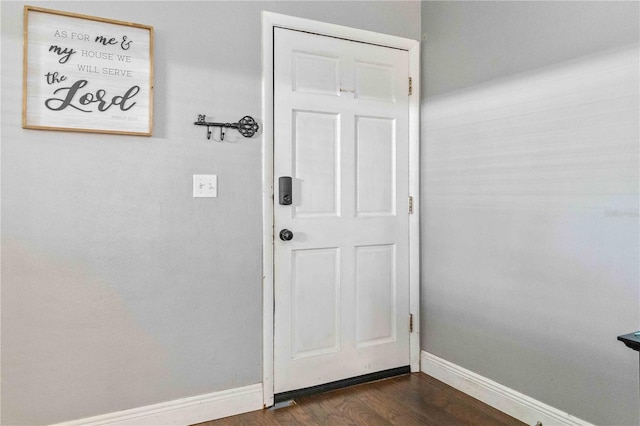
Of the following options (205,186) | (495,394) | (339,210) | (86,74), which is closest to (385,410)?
(495,394)

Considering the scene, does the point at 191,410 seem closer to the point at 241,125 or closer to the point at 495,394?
the point at 241,125

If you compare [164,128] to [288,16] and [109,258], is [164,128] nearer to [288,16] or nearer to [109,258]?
[109,258]

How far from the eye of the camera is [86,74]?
6.04 feet

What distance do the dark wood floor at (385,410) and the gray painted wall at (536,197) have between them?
19cm

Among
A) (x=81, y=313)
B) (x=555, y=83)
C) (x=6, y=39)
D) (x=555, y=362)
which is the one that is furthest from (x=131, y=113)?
(x=555, y=362)

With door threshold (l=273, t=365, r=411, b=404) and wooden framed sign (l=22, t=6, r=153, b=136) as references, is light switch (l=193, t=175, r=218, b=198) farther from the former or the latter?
door threshold (l=273, t=365, r=411, b=404)

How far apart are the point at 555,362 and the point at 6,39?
2.62 meters

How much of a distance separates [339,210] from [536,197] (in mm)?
959

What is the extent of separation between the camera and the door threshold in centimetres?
227

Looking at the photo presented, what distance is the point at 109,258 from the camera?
190cm

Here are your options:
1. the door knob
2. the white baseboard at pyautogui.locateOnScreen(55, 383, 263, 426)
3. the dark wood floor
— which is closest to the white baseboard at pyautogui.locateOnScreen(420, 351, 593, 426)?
the dark wood floor

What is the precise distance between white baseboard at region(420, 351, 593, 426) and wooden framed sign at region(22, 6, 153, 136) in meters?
1.99

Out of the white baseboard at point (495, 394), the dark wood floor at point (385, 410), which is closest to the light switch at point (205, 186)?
the dark wood floor at point (385, 410)

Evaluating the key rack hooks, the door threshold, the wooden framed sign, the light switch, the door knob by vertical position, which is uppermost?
the wooden framed sign
